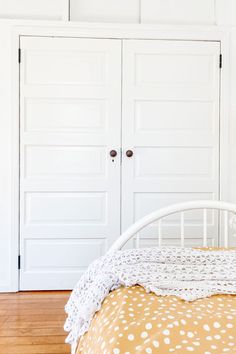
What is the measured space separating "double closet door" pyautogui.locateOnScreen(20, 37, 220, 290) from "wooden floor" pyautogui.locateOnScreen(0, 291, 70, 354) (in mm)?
160

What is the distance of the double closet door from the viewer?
8.08 feet

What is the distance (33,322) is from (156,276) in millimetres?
1268

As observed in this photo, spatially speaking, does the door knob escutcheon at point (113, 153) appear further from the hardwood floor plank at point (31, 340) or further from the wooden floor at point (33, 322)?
the hardwood floor plank at point (31, 340)

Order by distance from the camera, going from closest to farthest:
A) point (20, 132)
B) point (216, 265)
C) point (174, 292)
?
point (174, 292)
point (216, 265)
point (20, 132)

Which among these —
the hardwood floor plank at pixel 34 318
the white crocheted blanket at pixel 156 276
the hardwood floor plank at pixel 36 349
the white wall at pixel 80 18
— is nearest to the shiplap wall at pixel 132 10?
the white wall at pixel 80 18

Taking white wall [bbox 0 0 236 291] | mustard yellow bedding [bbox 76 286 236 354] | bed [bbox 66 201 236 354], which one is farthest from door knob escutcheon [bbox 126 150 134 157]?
mustard yellow bedding [bbox 76 286 236 354]

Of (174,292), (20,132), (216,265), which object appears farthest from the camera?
(20,132)

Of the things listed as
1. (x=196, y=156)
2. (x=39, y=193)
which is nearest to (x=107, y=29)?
(x=196, y=156)

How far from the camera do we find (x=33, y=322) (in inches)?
76.3

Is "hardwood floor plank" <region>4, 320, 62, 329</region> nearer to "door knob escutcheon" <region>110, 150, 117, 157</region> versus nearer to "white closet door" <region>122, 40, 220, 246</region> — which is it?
"white closet door" <region>122, 40, 220, 246</region>

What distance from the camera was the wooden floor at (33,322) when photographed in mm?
1662

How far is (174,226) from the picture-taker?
2.54 metres

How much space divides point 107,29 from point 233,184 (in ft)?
4.96

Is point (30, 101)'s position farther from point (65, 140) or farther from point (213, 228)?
point (213, 228)
